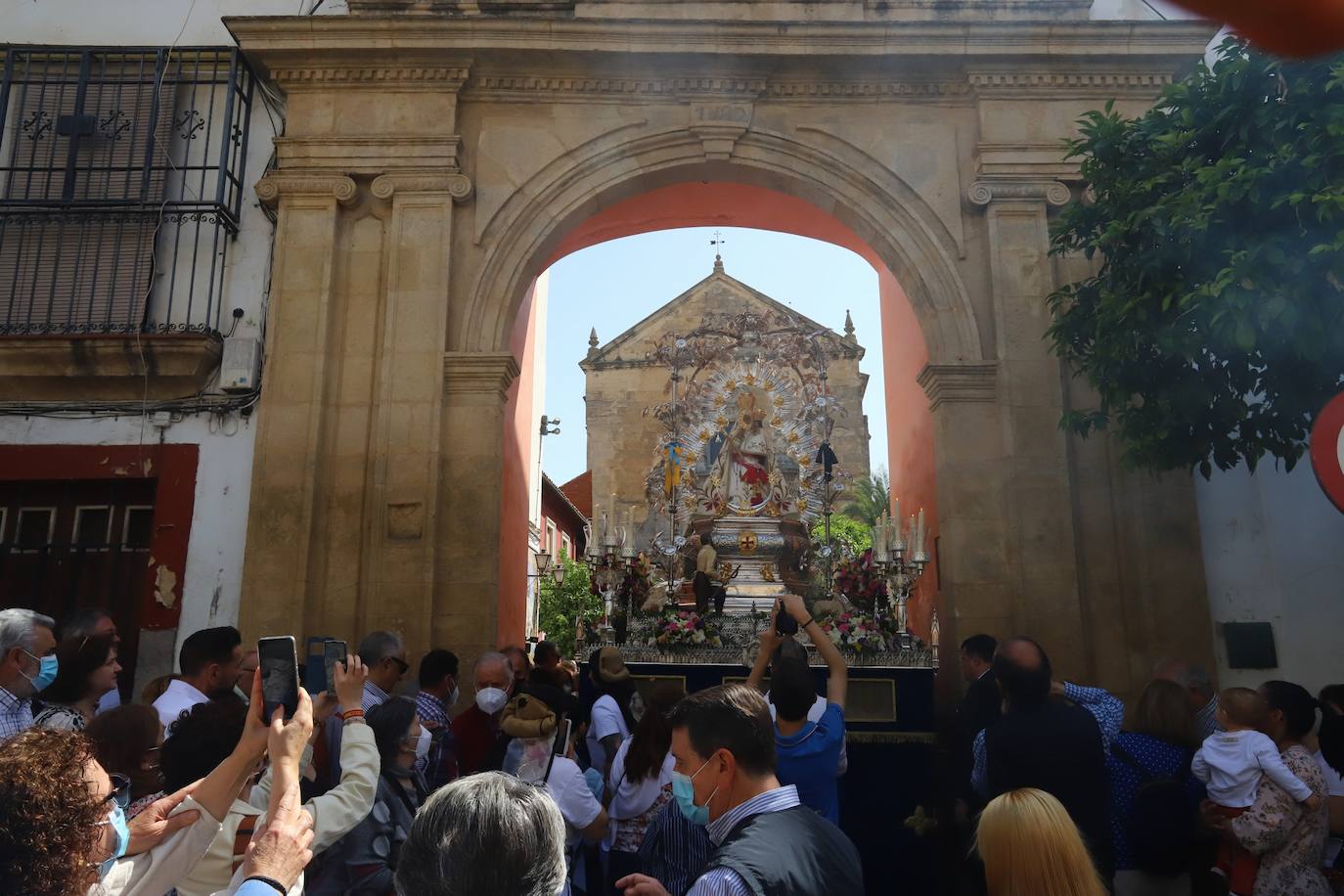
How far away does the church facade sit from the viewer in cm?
2917

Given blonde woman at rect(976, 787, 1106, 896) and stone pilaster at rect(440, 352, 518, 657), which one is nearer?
blonde woman at rect(976, 787, 1106, 896)

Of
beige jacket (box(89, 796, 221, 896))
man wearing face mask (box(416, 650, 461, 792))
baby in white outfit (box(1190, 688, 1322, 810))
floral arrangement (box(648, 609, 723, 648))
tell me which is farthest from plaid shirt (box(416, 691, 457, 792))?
floral arrangement (box(648, 609, 723, 648))

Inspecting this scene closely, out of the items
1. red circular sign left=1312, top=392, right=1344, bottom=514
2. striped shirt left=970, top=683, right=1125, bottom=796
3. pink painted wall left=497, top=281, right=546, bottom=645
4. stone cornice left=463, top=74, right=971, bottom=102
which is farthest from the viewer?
pink painted wall left=497, top=281, right=546, bottom=645

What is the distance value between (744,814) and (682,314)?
97.0 ft

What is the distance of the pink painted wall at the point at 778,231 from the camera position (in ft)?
32.0

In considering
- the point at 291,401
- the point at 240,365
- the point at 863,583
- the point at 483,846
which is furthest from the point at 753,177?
the point at 483,846

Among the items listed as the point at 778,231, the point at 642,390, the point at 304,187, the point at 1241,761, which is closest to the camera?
the point at 1241,761

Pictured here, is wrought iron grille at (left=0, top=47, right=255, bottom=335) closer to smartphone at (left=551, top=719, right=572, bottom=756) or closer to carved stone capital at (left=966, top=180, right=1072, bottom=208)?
smartphone at (left=551, top=719, right=572, bottom=756)

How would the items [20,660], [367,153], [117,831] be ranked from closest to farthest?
[117,831]
[20,660]
[367,153]

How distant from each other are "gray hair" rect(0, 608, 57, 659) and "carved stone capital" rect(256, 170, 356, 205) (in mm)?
5310

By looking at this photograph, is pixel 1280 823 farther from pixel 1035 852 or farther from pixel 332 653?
pixel 332 653

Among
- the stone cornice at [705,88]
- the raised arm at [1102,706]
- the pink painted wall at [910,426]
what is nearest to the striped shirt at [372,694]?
the raised arm at [1102,706]

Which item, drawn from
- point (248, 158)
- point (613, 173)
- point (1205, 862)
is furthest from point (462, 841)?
point (248, 158)

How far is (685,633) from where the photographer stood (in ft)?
25.7
